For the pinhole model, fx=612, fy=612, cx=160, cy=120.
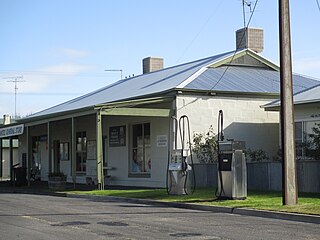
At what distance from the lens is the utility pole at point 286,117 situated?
16.7m

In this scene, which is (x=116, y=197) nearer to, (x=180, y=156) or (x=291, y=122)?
(x=180, y=156)

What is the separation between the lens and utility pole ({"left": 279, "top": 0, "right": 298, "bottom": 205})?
54.8 feet

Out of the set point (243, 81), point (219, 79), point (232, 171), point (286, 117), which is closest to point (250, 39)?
point (243, 81)

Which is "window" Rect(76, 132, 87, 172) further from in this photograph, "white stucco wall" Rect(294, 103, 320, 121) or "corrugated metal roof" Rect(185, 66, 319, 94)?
"white stucco wall" Rect(294, 103, 320, 121)

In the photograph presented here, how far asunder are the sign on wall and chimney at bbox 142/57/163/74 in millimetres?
10414

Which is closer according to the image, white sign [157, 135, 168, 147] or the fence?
the fence

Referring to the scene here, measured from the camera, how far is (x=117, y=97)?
3106 centimetres

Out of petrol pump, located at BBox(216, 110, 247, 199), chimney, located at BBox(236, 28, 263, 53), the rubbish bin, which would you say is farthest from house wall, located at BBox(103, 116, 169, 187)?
petrol pump, located at BBox(216, 110, 247, 199)

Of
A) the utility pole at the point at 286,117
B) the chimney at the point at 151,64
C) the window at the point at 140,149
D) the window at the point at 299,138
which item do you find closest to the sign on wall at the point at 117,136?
the window at the point at 140,149

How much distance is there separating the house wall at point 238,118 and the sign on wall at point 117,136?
5.00 metres

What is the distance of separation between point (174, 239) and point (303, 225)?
380cm

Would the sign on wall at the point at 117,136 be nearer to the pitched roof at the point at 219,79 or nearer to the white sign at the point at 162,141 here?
the pitched roof at the point at 219,79

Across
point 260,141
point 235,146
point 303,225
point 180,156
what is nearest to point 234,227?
point 303,225

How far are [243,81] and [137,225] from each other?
17.1 m
